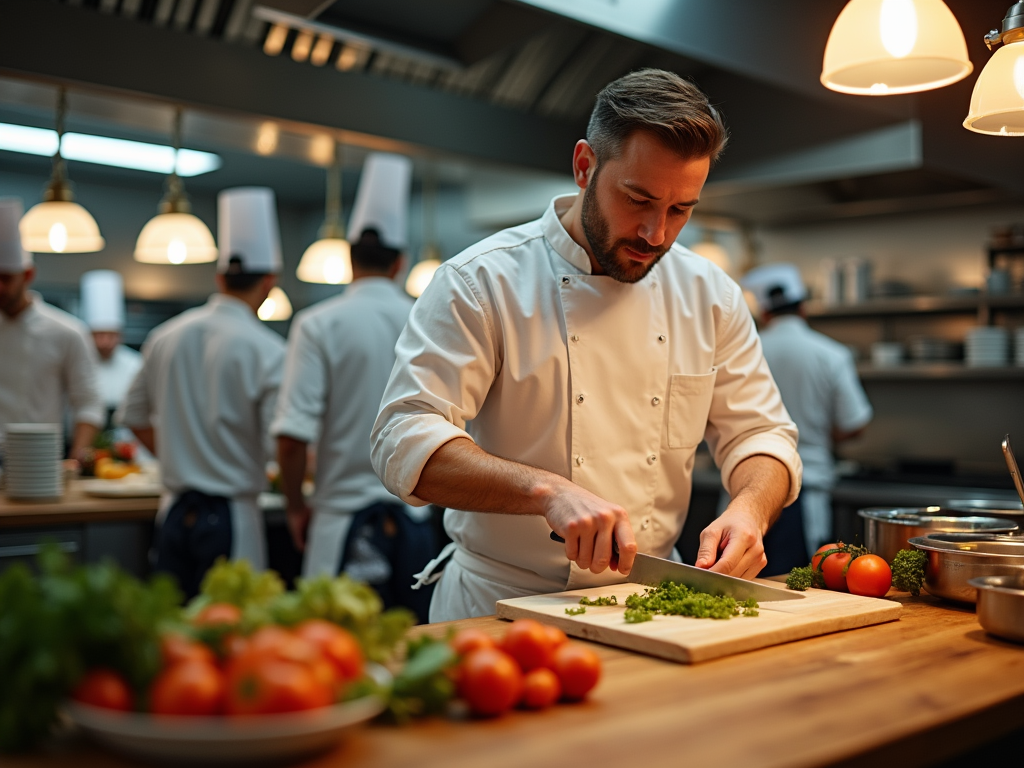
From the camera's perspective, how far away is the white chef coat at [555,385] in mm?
1741

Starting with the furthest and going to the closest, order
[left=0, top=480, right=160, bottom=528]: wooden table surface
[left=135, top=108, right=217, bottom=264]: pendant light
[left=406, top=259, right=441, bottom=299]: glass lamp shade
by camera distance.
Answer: [left=406, top=259, right=441, bottom=299]: glass lamp shade, [left=135, top=108, right=217, bottom=264]: pendant light, [left=0, top=480, right=160, bottom=528]: wooden table surface

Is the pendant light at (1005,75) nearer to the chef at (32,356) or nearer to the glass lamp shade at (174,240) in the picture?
the glass lamp shade at (174,240)

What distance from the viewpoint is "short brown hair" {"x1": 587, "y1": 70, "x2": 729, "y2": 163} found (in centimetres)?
164

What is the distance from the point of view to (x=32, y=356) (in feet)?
13.6

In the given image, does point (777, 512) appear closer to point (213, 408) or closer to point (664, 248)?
point (664, 248)

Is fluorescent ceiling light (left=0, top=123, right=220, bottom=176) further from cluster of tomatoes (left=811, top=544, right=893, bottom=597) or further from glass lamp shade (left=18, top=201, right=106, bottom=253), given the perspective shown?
cluster of tomatoes (left=811, top=544, right=893, bottom=597)

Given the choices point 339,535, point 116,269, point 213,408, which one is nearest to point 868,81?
point 339,535

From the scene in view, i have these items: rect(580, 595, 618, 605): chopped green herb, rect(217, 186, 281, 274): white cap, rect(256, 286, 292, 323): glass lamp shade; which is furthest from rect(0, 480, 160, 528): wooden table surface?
rect(580, 595, 618, 605): chopped green herb

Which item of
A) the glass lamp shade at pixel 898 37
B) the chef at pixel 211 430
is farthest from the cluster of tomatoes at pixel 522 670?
the chef at pixel 211 430

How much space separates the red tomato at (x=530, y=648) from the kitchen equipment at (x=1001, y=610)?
0.70m

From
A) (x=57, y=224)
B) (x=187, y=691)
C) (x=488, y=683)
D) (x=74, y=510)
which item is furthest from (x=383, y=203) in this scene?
(x=187, y=691)

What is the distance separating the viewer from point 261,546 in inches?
139

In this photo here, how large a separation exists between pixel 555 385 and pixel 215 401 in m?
2.02

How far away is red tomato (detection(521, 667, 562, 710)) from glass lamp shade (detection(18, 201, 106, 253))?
3.21 meters
